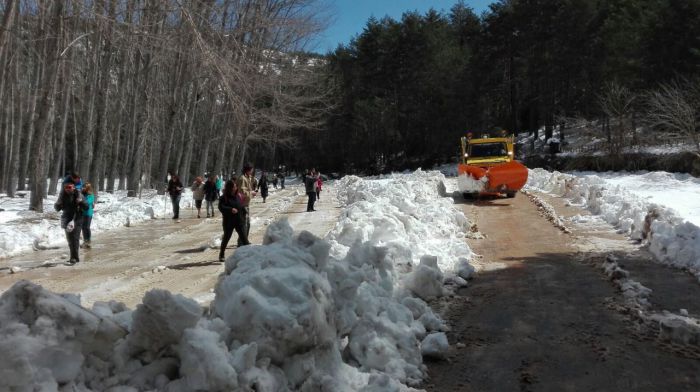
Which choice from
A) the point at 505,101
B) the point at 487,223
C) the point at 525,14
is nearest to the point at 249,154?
the point at 505,101

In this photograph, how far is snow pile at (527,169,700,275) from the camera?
9.58 m

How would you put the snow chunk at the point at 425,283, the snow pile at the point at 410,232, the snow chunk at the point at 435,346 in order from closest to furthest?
the snow chunk at the point at 435,346 → the snow chunk at the point at 425,283 → the snow pile at the point at 410,232

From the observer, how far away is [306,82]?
3912cm

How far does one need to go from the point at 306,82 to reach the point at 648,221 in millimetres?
30019

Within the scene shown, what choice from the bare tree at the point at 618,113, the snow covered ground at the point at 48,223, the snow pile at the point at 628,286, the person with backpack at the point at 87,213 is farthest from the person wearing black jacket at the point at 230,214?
the bare tree at the point at 618,113

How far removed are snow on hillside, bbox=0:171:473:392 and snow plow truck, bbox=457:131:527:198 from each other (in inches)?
606

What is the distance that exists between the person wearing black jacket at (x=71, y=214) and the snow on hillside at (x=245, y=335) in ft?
21.0

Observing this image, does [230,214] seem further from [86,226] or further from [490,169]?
[490,169]

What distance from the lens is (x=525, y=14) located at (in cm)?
5312

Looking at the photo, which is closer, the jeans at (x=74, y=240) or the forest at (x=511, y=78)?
the jeans at (x=74, y=240)

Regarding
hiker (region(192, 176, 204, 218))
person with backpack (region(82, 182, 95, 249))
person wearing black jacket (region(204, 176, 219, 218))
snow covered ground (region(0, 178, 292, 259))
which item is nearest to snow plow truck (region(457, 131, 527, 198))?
person wearing black jacket (region(204, 176, 219, 218))

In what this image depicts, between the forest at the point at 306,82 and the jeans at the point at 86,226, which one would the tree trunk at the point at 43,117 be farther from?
the jeans at the point at 86,226

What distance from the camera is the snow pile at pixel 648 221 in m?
9.58

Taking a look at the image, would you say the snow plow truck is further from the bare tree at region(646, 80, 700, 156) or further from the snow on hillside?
the snow on hillside
